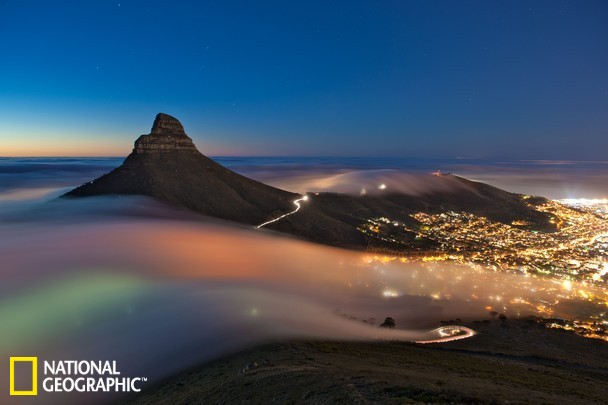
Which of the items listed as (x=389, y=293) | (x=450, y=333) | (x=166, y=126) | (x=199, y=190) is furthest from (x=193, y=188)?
(x=450, y=333)

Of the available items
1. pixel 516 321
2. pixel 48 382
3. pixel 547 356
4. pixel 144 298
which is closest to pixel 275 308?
pixel 144 298

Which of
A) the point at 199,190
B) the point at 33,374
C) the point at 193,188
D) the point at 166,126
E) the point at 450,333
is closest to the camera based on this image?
the point at 33,374

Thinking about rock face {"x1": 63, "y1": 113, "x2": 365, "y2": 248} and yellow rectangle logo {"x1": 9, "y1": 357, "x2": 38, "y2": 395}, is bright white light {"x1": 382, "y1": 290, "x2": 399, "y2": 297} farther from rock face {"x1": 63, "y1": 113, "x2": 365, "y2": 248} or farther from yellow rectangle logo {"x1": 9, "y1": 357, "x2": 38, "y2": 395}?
yellow rectangle logo {"x1": 9, "y1": 357, "x2": 38, "y2": 395}

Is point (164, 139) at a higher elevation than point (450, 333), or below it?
higher

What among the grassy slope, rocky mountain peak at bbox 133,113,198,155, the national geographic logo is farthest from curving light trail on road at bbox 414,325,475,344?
rocky mountain peak at bbox 133,113,198,155

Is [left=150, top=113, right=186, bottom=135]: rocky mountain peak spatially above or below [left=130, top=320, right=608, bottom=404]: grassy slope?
above

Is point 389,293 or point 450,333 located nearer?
point 450,333

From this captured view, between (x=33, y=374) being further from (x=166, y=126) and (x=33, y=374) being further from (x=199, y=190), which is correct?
(x=166, y=126)

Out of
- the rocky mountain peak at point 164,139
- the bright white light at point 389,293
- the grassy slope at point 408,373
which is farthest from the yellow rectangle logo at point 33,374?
the rocky mountain peak at point 164,139
